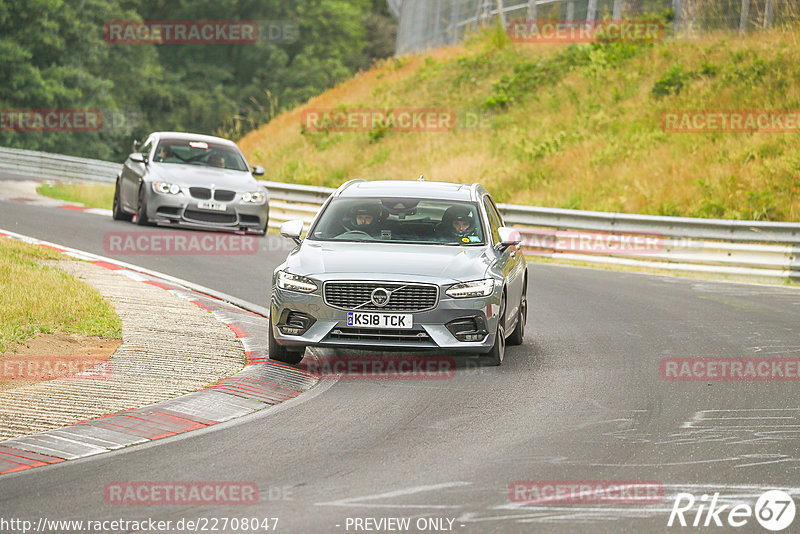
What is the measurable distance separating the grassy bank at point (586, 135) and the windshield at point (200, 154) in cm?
755

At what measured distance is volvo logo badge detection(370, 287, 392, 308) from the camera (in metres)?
10.5

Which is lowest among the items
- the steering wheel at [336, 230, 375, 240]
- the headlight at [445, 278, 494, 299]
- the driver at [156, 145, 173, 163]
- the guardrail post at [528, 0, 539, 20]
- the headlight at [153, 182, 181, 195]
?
the headlight at [445, 278, 494, 299]

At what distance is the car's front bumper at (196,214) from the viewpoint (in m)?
21.7

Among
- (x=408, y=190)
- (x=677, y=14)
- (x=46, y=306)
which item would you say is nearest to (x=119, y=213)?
(x=46, y=306)

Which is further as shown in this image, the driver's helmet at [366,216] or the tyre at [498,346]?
the driver's helmet at [366,216]

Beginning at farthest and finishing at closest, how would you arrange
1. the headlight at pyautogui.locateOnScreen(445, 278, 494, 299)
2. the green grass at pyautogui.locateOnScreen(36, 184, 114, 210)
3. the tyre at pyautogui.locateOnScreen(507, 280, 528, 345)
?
the green grass at pyautogui.locateOnScreen(36, 184, 114, 210) < the tyre at pyautogui.locateOnScreen(507, 280, 528, 345) < the headlight at pyautogui.locateOnScreen(445, 278, 494, 299)

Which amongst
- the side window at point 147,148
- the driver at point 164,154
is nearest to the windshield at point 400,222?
the driver at point 164,154

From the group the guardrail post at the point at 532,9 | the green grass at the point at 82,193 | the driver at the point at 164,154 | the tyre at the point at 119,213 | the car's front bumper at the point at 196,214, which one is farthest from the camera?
the guardrail post at the point at 532,9

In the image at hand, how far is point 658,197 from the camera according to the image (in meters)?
26.2

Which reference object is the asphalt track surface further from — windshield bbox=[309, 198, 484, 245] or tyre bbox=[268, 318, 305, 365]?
windshield bbox=[309, 198, 484, 245]

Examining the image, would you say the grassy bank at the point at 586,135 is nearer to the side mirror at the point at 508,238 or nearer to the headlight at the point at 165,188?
the headlight at the point at 165,188

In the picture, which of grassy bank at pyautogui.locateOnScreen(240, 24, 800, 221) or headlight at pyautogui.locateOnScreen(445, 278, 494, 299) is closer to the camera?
headlight at pyautogui.locateOnScreen(445, 278, 494, 299)

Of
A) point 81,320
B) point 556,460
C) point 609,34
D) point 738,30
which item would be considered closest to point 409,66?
point 609,34

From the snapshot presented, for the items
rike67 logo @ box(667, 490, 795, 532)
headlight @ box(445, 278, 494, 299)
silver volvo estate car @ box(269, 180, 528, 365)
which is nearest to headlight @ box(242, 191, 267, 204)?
silver volvo estate car @ box(269, 180, 528, 365)
